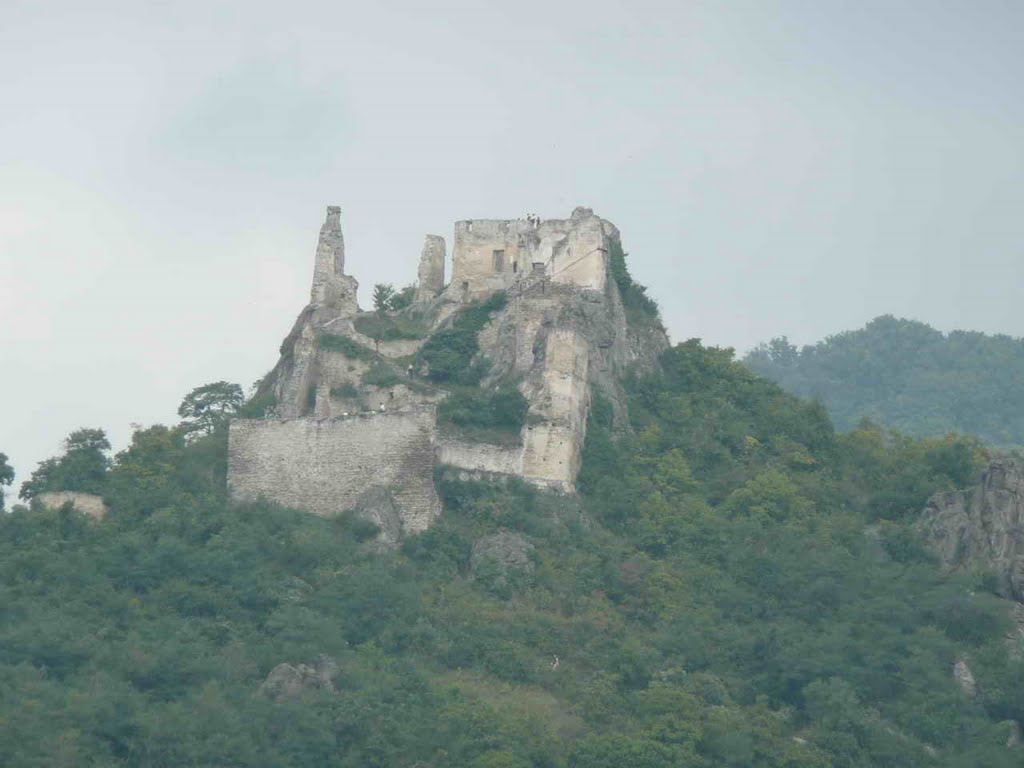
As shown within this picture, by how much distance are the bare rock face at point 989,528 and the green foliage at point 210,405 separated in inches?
668

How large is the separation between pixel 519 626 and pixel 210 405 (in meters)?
14.7

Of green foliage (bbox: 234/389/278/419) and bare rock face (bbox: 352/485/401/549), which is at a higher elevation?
green foliage (bbox: 234/389/278/419)

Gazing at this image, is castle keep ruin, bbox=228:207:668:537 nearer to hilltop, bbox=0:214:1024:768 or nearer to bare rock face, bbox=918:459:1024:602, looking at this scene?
hilltop, bbox=0:214:1024:768

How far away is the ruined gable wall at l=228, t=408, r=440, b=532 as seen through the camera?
4678 centimetres

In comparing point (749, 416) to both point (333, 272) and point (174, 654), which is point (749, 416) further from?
point (174, 654)

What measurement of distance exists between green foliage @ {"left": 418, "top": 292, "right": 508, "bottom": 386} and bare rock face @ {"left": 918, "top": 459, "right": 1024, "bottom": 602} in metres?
10.6

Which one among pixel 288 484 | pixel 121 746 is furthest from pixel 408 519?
pixel 121 746

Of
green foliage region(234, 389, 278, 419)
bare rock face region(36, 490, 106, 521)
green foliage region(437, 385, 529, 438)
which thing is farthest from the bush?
bare rock face region(36, 490, 106, 521)

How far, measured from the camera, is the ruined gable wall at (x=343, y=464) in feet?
153

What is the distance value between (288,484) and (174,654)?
6803 mm

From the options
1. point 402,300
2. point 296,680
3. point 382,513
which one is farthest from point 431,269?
point 296,680

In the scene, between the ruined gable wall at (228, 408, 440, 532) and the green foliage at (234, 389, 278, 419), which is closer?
the ruined gable wall at (228, 408, 440, 532)

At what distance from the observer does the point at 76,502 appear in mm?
47375

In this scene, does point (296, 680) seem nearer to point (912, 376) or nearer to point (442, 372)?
point (442, 372)
